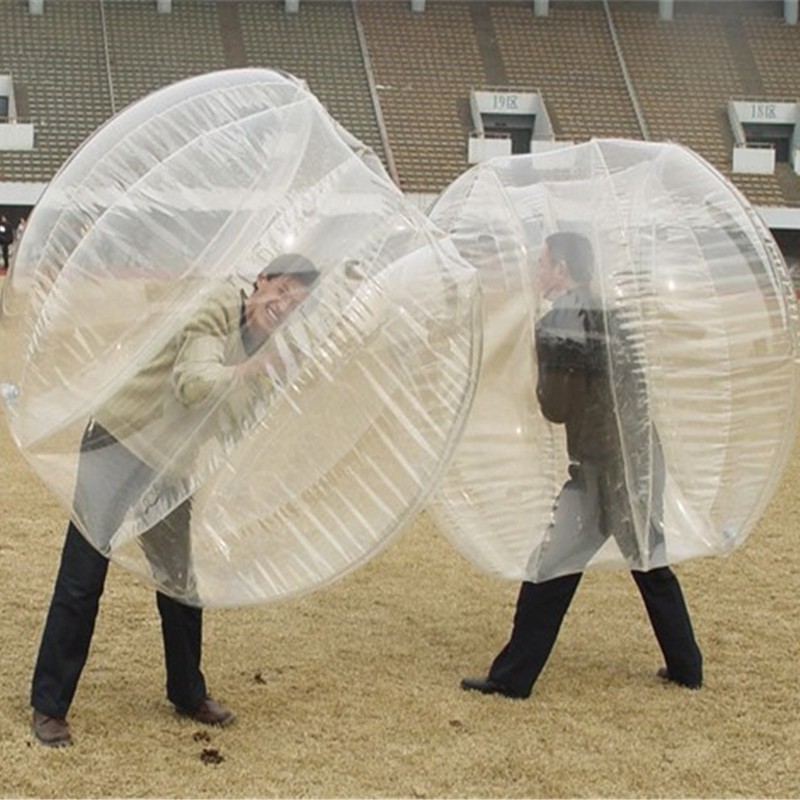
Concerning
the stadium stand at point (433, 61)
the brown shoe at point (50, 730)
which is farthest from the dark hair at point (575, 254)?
the stadium stand at point (433, 61)

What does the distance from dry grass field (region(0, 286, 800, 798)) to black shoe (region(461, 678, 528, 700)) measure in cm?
4

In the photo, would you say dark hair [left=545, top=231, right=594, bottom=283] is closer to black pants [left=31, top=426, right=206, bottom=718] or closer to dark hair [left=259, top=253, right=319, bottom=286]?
dark hair [left=259, top=253, right=319, bottom=286]

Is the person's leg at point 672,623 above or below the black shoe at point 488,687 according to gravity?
above

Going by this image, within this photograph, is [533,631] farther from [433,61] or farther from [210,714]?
[433,61]

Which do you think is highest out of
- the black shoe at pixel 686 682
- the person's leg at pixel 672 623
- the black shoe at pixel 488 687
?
the person's leg at pixel 672 623

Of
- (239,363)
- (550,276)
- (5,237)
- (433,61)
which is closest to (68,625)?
(239,363)

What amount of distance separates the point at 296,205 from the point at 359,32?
103ft

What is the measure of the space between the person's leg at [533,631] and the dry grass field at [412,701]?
3.7 inches

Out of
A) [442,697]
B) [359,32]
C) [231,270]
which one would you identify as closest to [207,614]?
[442,697]

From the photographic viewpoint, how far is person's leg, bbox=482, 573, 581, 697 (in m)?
4.57

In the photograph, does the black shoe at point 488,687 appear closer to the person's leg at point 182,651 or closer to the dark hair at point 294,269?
the person's leg at point 182,651

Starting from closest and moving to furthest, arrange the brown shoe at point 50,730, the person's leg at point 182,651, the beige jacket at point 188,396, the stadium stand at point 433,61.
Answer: the beige jacket at point 188,396 → the brown shoe at point 50,730 → the person's leg at point 182,651 → the stadium stand at point 433,61

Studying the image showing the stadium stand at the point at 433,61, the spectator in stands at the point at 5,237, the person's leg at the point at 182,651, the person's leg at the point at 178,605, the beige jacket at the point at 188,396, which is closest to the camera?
the beige jacket at the point at 188,396

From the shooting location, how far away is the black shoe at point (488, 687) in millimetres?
4621
